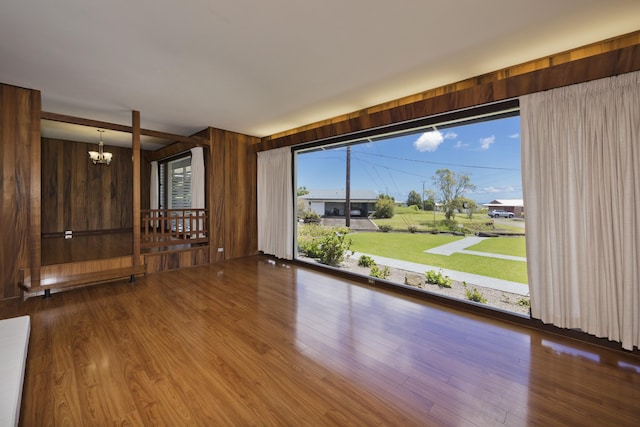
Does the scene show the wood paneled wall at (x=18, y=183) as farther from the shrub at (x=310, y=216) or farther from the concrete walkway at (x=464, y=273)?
the concrete walkway at (x=464, y=273)

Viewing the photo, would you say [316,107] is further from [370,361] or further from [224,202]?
[370,361]

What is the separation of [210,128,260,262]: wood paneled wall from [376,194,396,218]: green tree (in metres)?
2.92

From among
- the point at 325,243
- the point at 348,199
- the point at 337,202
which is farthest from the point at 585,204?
the point at 325,243

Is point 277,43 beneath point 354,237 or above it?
above

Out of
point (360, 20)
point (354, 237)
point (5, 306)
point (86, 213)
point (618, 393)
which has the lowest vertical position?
point (618, 393)

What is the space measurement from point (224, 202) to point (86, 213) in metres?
4.46

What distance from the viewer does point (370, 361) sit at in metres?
1.93

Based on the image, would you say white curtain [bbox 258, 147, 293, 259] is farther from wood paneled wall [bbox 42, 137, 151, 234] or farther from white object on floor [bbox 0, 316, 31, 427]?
wood paneled wall [bbox 42, 137, 151, 234]

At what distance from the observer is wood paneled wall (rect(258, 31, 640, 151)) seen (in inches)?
78.2

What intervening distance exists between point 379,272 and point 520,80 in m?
2.88

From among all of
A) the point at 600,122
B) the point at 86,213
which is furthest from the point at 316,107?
the point at 86,213

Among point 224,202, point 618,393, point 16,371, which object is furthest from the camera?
point 224,202

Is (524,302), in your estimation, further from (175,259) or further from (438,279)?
(175,259)

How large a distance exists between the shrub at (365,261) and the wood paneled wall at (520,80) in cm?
206
